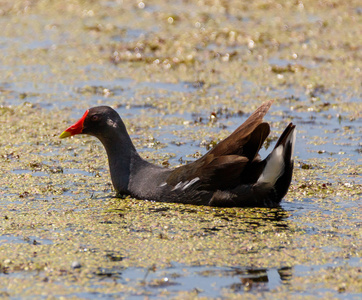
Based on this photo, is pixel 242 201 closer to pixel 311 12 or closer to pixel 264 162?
pixel 264 162

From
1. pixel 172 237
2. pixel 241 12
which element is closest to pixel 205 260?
pixel 172 237

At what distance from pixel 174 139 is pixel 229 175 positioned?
7.68 ft

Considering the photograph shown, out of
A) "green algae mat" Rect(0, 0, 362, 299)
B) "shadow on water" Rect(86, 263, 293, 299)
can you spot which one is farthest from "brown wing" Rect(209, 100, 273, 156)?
"shadow on water" Rect(86, 263, 293, 299)

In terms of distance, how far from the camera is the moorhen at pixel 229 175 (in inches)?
226

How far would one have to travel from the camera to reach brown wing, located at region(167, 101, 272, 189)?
577cm

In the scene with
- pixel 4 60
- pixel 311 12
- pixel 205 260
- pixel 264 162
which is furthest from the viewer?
pixel 311 12

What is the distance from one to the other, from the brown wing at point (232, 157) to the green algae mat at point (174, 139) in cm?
27

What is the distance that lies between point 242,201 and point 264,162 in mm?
400

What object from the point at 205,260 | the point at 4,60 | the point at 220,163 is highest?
the point at 4,60

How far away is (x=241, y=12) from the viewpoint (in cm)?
1415

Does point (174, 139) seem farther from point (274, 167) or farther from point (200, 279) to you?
point (200, 279)

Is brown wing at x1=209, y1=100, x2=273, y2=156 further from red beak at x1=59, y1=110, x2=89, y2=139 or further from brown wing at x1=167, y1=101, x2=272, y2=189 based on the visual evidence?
red beak at x1=59, y1=110, x2=89, y2=139

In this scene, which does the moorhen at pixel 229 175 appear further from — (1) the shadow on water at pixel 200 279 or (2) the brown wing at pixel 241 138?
(1) the shadow on water at pixel 200 279

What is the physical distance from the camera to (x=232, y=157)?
5.80m
